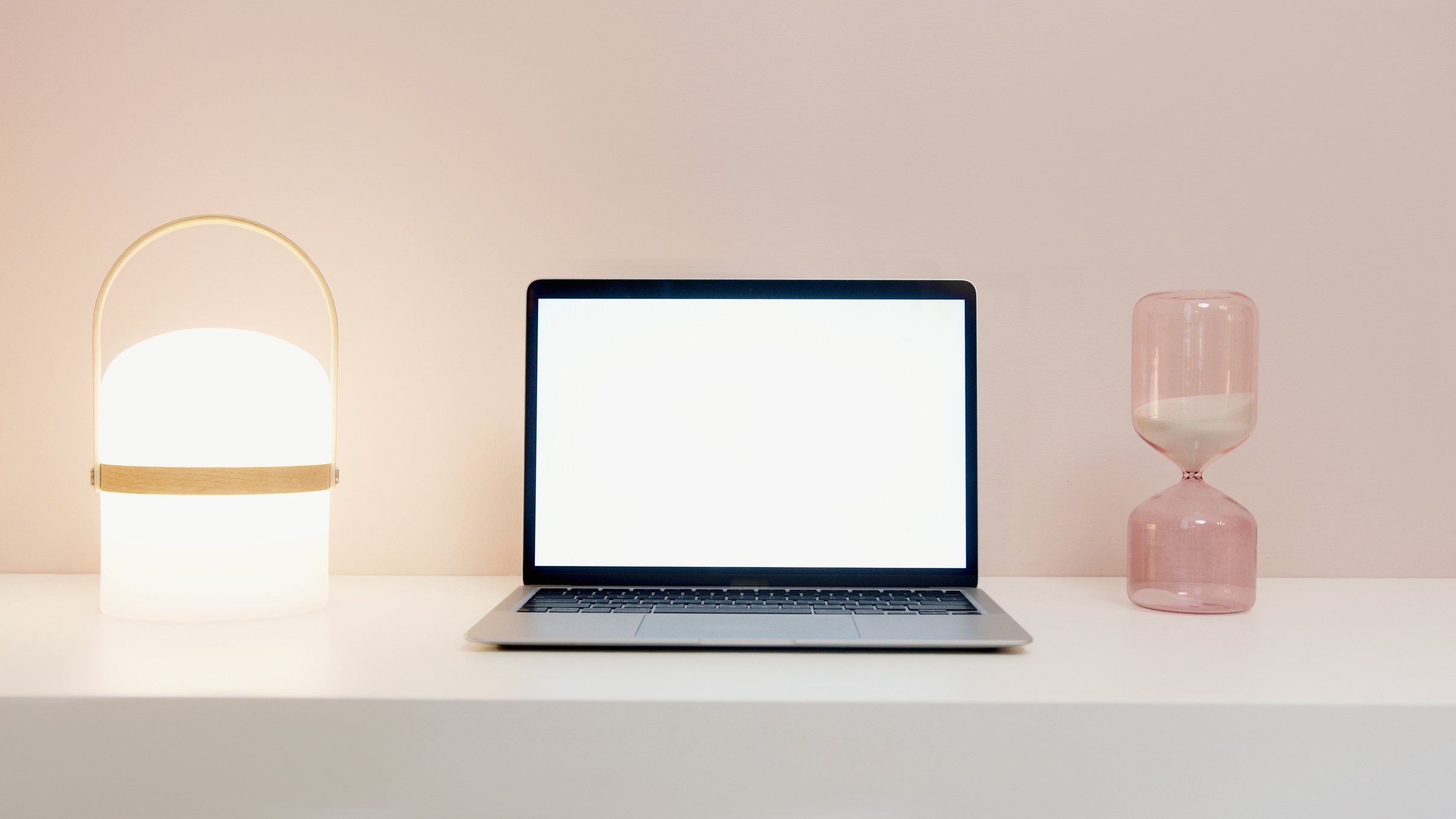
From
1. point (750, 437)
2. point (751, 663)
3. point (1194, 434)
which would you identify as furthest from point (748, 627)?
point (1194, 434)

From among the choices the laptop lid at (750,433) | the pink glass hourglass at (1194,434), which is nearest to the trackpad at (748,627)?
the laptop lid at (750,433)

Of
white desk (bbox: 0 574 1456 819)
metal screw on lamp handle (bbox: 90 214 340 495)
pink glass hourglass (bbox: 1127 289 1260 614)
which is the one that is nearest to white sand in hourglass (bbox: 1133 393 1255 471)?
pink glass hourglass (bbox: 1127 289 1260 614)

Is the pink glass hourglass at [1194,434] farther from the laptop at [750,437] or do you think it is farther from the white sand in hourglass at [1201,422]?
the laptop at [750,437]

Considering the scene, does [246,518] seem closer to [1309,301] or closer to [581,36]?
[581,36]

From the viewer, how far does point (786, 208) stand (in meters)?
0.96

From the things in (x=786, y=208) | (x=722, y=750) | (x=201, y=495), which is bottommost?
(x=722, y=750)

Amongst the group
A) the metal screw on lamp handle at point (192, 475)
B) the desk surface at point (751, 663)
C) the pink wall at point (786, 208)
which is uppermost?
the pink wall at point (786, 208)

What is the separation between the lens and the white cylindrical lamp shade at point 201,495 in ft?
2.39

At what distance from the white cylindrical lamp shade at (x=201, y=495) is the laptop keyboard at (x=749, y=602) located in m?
0.22

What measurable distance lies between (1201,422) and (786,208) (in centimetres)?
45

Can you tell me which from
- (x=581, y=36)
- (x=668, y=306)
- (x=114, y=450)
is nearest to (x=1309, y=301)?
(x=668, y=306)

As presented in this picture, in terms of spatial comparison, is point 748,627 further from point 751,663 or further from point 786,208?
point 786,208

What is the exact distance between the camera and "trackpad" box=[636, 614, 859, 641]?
64cm

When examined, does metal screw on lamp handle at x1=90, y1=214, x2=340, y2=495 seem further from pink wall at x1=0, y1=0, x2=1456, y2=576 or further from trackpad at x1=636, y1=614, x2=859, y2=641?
trackpad at x1=636, y1=614, x2=859, y2=641
